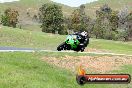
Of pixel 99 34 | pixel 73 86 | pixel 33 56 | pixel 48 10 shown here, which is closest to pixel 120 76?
pixel 73 86

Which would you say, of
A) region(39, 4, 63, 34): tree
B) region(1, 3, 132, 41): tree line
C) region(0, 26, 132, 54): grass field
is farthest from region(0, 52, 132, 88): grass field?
region(1, 3, 132, 41): tree line

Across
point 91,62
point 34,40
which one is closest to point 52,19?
point 34,40

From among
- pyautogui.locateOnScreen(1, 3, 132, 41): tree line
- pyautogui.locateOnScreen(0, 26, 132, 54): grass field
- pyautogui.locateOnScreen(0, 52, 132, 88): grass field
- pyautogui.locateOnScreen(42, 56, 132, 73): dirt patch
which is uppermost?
pyautogui.locateOnScreen(0, 52, 132, 88): grass field

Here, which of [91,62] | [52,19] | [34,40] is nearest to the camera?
[91,62]

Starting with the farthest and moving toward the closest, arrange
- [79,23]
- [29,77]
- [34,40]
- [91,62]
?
[79,23], [34,40], [91,62], [29,77]

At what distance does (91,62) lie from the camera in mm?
33250

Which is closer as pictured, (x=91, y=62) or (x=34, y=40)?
(x=91, y=62)

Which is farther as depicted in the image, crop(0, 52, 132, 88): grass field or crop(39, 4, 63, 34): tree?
crop(39, 4, 63, 34): tree

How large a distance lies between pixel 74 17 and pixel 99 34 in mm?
18052

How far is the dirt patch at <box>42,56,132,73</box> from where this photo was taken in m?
30.3

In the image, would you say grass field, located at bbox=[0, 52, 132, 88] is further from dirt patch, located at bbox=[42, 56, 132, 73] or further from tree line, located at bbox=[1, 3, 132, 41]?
tree line, located at bbox=[1, 3, 132, 41]

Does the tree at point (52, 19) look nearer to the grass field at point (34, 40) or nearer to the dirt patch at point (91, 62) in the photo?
the grass field at point (34, 40)

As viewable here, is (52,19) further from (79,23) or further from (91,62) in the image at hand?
(91,62)

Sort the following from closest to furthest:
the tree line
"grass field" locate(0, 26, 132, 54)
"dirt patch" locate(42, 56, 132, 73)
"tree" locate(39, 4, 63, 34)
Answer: "dirt patch" locate(42, 56, 132, 73) < "grass field" locate(0, 26, 132, 54) < "tree" locate(39, 4, 63, 34) < the tree line
